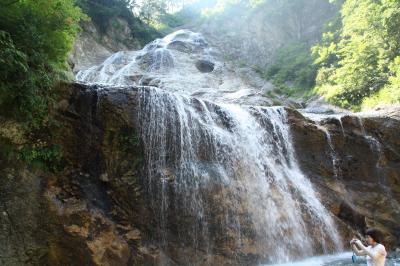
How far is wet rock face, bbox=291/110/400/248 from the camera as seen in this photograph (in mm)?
12625

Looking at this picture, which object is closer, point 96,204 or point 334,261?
point 96,204

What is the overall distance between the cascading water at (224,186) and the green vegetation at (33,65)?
242cm

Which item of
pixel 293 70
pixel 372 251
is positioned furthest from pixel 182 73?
pixel 372 251

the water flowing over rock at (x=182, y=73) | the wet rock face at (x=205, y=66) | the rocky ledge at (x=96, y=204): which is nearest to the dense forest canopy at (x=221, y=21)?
the rocky ledge at (x=96, y=204)

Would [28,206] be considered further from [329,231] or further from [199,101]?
[329,231]

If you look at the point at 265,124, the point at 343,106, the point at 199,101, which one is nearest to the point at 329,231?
the point at 265,124

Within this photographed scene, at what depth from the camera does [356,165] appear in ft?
46.0

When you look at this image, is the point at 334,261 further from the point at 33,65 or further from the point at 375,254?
the point at 33,65

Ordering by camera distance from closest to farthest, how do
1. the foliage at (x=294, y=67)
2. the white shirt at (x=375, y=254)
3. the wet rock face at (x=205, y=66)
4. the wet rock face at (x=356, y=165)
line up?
1. the white shirt at (x=375, y=254)
2. the wet rock face at (x=356, y=165)
3. the wet rock face at (x=205, y=66)
4. the foliage at (x=294, y=67)

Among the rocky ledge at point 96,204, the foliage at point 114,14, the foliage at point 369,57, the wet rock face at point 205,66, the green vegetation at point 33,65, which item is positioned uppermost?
the foliage at point 114,14

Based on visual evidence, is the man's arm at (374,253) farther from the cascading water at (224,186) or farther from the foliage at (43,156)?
the foliage at (43,156)

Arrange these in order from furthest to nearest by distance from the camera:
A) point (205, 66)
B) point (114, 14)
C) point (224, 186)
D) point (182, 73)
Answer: point (114, 14)
point (205, 66)
point (182, 73)
point (224, 186)

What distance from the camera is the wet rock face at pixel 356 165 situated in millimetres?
12625

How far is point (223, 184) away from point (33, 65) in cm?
572
